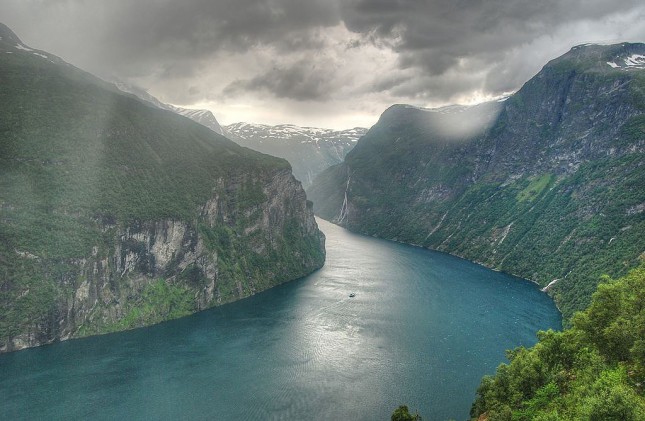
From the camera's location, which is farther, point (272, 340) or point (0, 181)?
point (0, 181)

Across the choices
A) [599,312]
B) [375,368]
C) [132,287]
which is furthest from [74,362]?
[599,312]

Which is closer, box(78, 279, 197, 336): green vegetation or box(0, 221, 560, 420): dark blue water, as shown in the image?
box(0, 221, 560, 420): dark blue water

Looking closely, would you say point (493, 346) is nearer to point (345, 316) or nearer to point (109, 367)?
point (345, 316)

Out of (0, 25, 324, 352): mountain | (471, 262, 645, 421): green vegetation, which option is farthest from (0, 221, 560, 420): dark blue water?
(471, 262, 645, 421): green vegetation

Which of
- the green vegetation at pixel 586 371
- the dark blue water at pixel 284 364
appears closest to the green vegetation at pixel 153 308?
the dark blue water at pixel 284 364

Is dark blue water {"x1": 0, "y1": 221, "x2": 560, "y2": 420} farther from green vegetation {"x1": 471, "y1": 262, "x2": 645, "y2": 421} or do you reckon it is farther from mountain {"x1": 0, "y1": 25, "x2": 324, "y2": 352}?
green vegetation {"x1": 471, "y1": 262, "x2": 645, "y2": 421}

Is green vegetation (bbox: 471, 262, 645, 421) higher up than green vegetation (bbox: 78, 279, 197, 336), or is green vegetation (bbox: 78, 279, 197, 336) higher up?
green vegetation (bbox: 471, 262, 645, 421)

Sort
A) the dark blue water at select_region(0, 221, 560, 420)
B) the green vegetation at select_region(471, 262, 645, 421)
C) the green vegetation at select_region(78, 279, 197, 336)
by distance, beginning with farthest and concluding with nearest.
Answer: the green vegetation at select_region(78, 279, 197, 336), the dark blue water at select_region(0, 221, 560, 420), the green vegetation at select_region(471, 262, 645, 421)

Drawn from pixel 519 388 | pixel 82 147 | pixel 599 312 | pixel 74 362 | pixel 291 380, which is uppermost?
pixel 82 147
